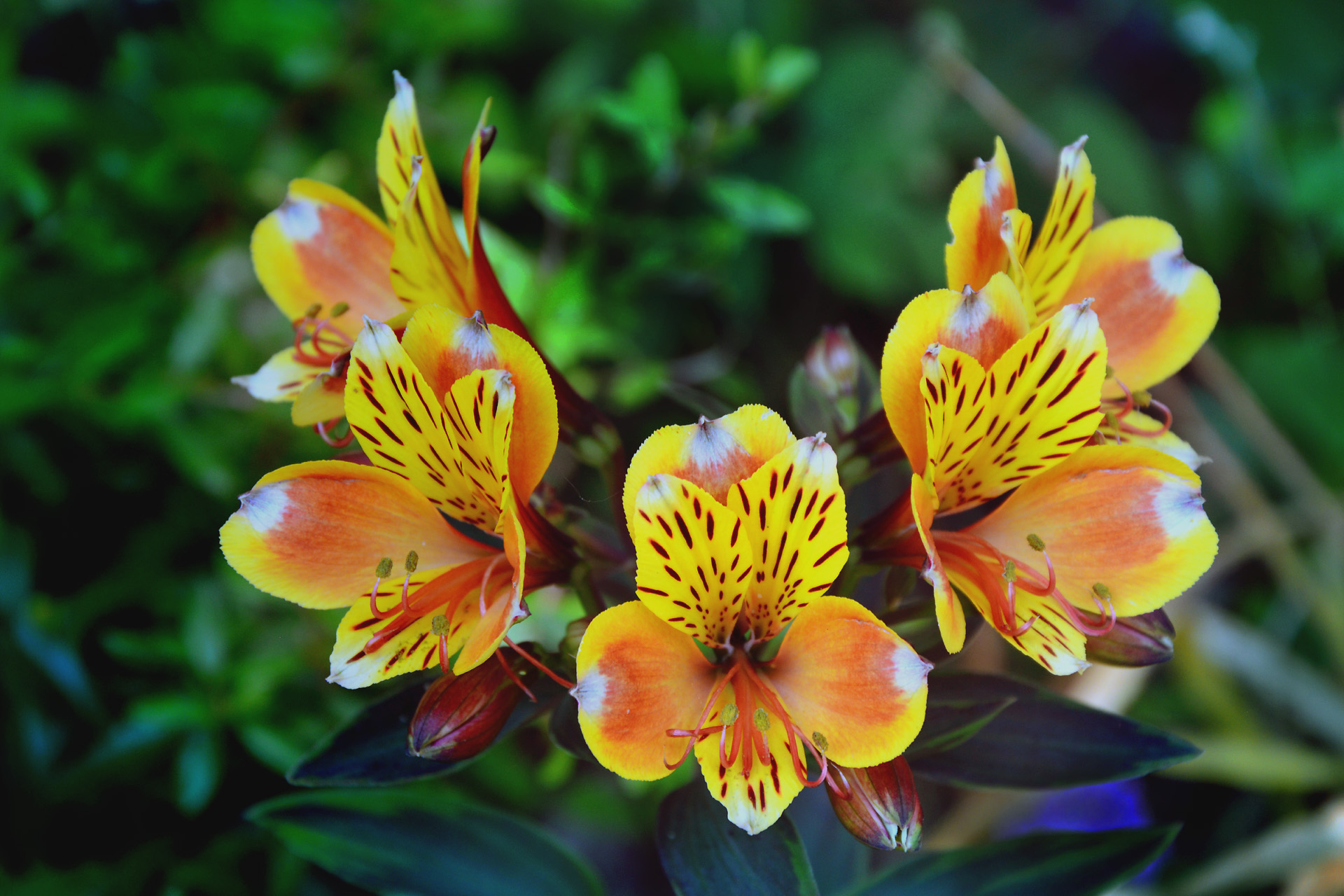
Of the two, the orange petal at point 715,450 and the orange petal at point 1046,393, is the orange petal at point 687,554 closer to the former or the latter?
the orange petal at point 715,450

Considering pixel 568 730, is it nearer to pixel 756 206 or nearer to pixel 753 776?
pixel 753 776

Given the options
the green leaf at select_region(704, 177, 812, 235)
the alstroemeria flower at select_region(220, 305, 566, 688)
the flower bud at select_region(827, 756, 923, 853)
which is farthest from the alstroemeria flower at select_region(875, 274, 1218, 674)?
the green leaf at select_region(704, 177, 812, 235)

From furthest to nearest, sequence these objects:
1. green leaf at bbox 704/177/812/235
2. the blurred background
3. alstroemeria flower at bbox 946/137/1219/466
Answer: green leaf at bbox 704/177/812/235, the blurred background, alstroemeria flower at bbox 946/137/1219/466

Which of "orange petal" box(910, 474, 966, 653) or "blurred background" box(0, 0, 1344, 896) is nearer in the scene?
"orange petal" box(910, 474, 966, 653)

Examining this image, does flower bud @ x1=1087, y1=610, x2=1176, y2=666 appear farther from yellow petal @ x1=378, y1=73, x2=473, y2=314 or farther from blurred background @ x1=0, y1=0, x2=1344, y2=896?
yellow petal @ x1=378, y1=73, x2=473, y2=314

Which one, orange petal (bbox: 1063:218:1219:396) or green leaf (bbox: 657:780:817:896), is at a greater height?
orange petal (bbox: 1063:218:1219:396)

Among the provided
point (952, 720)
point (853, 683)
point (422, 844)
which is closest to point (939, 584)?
point (853, 683)

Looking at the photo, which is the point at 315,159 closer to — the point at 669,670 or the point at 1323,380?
the point at 669,670

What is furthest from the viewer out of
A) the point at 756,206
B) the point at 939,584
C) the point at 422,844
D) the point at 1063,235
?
the point at 756,206
